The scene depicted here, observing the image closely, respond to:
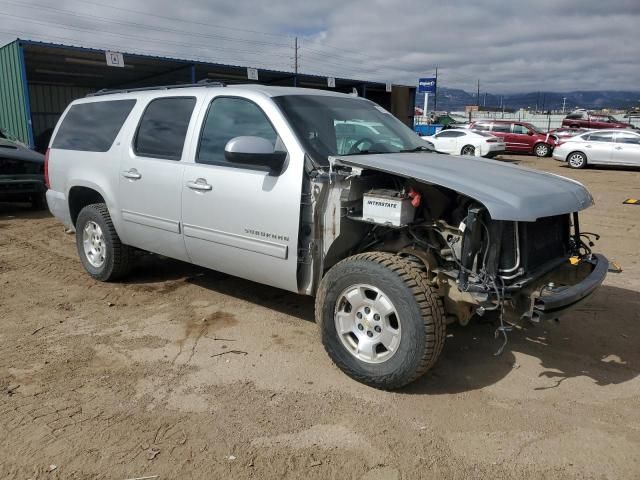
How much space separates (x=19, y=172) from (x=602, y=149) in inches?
755

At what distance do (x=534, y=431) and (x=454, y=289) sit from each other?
0.91 metres

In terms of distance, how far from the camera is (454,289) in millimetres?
3311

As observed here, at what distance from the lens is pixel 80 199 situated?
5.77 metres

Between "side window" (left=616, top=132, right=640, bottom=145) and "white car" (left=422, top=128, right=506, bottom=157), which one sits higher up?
"side window" (left=616, top=132, right=640, bottom=145)

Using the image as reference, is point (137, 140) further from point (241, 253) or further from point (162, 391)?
point (162, 391)

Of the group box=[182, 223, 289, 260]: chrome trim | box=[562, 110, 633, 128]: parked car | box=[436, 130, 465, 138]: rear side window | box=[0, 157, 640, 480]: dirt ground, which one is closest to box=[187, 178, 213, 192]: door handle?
box=[182, 223, 289, 260]: chrome trim

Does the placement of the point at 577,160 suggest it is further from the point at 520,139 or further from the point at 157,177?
the point at 157,177

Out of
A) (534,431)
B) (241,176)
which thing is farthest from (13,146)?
(534,431)

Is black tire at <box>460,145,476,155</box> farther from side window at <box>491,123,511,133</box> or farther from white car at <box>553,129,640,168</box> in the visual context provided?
side window at <box>491,123,511,133</box>

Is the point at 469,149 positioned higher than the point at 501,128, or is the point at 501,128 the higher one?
the point at 501,128

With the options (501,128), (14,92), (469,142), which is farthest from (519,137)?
(14,92)

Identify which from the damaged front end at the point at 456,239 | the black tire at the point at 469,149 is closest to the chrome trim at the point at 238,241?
the damaged front end at the point at 456,239

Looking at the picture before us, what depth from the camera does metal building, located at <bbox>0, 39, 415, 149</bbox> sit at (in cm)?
1253

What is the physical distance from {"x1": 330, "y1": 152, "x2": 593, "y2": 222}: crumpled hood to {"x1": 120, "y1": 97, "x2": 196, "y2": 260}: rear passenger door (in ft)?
5.35
